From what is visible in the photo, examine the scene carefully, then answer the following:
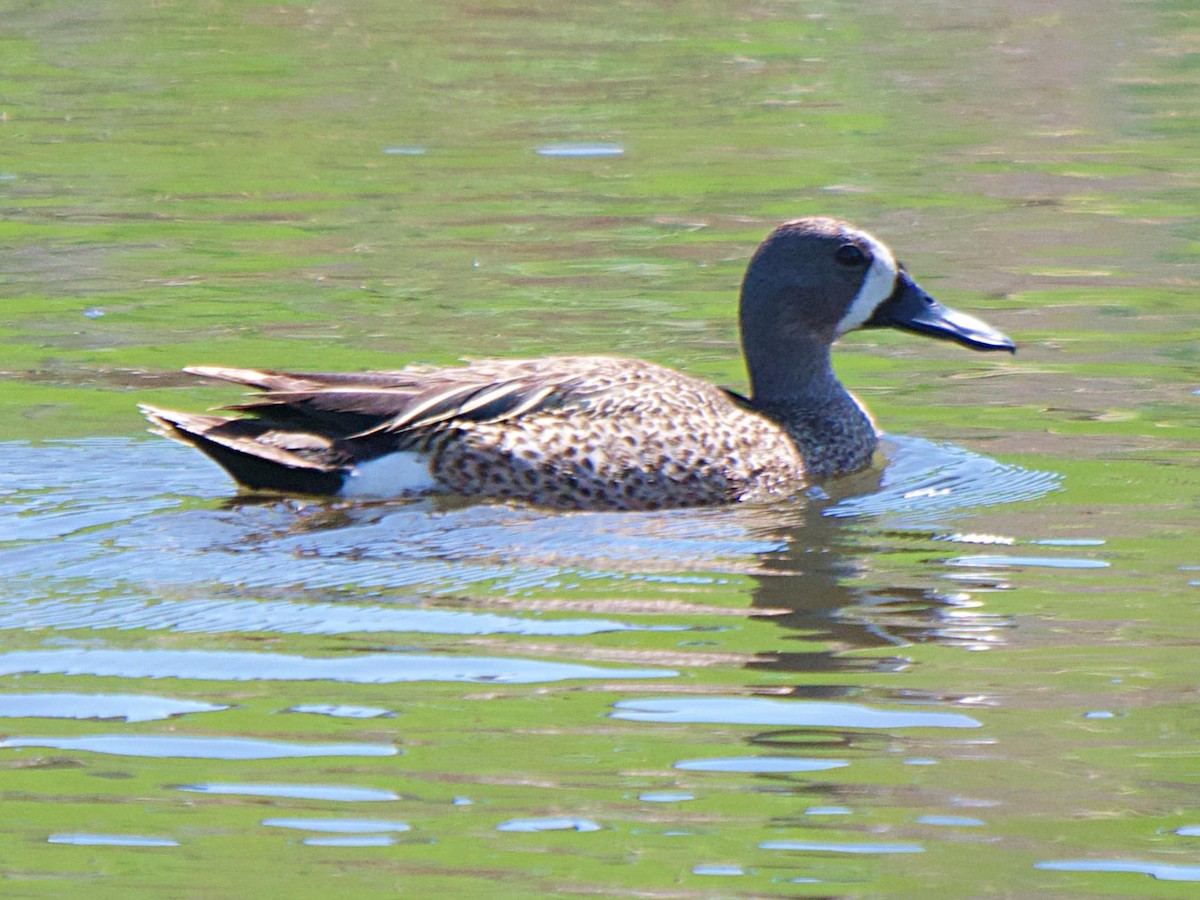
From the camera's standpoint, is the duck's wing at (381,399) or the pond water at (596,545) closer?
the pond water at (596,545)

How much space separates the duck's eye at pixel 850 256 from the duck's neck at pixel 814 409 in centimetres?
35

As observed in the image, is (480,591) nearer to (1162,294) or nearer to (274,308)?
(274,308)

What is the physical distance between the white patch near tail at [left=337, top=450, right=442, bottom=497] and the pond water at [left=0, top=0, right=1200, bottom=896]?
9 centimetres

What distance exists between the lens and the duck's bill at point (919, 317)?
866cm

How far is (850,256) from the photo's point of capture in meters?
8.63

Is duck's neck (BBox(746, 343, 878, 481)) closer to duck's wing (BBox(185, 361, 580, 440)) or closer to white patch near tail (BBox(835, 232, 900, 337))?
white patch near tail (BBox(835, 232, 900, 337))

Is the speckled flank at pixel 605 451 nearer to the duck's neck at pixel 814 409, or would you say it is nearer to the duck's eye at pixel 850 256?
the duck's neck at pixel 814 409

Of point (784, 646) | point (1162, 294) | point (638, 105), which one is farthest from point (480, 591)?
point (638, 105)

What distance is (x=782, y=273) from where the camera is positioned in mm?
8625

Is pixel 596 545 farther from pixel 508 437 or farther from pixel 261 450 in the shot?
pixel 261 450

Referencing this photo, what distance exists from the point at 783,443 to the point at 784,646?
2268 mm

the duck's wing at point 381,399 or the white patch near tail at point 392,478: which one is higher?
the duck's wing at point 381,399

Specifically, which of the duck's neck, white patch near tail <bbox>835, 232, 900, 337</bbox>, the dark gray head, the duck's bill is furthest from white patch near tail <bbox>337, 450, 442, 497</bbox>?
the duck's bill

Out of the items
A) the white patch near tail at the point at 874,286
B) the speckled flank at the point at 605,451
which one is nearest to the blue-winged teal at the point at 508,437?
the speckled flank at the point at 605,451
